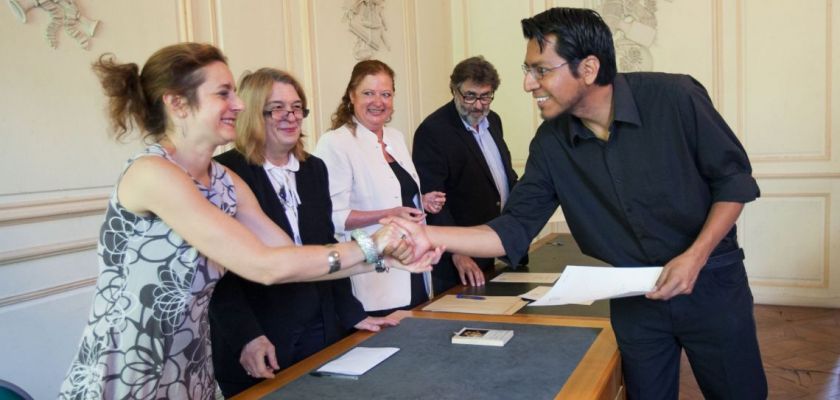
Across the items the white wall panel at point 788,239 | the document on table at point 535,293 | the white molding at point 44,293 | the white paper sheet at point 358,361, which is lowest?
the white wall panel at point 788,239

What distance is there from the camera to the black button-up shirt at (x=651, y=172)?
1.67 metres

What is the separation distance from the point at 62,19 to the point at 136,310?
179 centimetres

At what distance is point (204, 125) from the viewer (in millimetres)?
1548

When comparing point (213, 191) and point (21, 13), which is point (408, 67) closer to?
point (21, 13)

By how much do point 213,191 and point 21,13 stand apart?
151 cm

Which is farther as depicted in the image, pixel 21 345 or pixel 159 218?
pixel 21 345

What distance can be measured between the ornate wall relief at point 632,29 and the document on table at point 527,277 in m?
3.28

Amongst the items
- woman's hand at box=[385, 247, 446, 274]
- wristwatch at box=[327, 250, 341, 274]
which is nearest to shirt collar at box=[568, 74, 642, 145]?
woman's hand at box=[385, 247, 446, 274]

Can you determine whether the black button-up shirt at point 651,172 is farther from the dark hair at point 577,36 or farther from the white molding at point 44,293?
the white molding at point 44,293

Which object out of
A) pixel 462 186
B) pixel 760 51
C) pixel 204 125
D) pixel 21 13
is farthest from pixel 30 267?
pixel 760 51

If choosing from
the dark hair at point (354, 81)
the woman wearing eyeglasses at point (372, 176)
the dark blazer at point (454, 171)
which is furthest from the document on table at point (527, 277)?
the dark hair at point (354, 81)

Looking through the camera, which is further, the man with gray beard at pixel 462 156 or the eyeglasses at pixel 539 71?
the man with gray beard at pixel 462 156

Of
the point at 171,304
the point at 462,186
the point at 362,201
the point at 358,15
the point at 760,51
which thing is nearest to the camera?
the point at 171,304

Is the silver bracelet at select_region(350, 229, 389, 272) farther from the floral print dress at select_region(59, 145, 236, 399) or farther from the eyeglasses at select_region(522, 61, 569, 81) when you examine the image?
the eyeglasses at select_region(522, 61, 569, 81)
